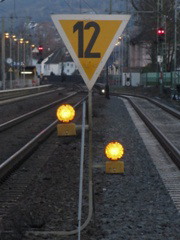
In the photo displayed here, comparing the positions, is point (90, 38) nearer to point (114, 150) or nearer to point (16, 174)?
point (114, 150)

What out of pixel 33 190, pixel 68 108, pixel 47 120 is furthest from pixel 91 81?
pixel 47 120

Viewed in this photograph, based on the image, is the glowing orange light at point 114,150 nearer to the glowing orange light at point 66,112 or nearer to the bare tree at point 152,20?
the glowing orange light at point 66,112

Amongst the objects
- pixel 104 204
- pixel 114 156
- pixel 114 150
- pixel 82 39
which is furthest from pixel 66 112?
pixel 82 39

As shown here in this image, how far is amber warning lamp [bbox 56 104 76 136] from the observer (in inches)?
560

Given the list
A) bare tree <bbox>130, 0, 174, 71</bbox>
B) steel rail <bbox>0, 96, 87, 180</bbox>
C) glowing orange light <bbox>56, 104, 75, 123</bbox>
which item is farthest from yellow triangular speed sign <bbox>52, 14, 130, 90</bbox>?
bare tree <bbox>130, 0, 174, 71</bbox>

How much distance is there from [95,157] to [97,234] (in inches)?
248

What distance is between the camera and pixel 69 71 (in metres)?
189

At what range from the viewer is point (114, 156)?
31.8 feet

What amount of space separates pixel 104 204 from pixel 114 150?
1629 millimetres

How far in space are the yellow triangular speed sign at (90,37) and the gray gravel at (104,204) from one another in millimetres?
1717

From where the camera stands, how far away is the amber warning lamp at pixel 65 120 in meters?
14.2

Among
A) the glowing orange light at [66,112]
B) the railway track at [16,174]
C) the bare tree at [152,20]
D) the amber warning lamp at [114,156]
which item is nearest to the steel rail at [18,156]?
the railway track at [16,174]

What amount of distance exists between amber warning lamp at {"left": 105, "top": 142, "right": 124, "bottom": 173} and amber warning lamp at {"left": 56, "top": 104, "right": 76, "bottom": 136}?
3992 mm

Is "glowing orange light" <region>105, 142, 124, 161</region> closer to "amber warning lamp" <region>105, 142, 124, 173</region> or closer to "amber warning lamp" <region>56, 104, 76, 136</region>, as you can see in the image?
"amber warning lamp" <region>105, 142, 124, 173</region>
